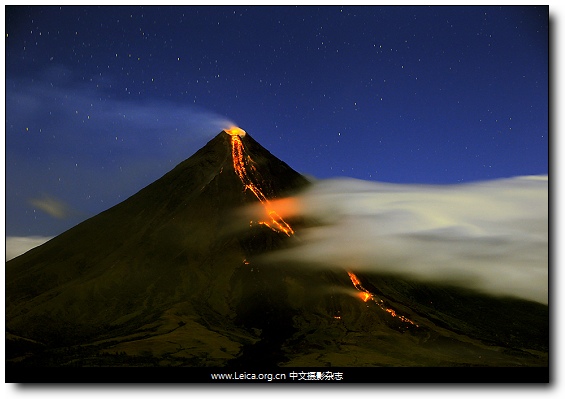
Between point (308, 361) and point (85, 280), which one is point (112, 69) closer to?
point (85, 280)

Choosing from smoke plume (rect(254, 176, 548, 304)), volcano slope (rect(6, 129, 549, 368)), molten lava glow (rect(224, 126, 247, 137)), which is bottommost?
volcano slope (rect(6, 129, 549, 368))

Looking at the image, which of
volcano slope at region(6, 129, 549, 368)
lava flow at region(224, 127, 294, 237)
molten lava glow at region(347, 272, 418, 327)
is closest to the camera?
volcano slope at region(6, 129, 549, 368)

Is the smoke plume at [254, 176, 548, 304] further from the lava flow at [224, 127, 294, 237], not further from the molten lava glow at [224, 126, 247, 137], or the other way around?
the molten lava glow at [224, 126, 247, 137]

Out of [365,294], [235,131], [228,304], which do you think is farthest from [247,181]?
[365,294]

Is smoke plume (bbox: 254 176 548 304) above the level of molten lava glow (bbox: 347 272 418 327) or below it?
above

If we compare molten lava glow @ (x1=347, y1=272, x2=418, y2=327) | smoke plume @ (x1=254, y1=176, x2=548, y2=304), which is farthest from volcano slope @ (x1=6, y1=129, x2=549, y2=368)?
smoke plume @ (x1=254, y1=176, x2=548, y2=304)

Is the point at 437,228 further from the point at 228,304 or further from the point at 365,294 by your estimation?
the point at 228,304
